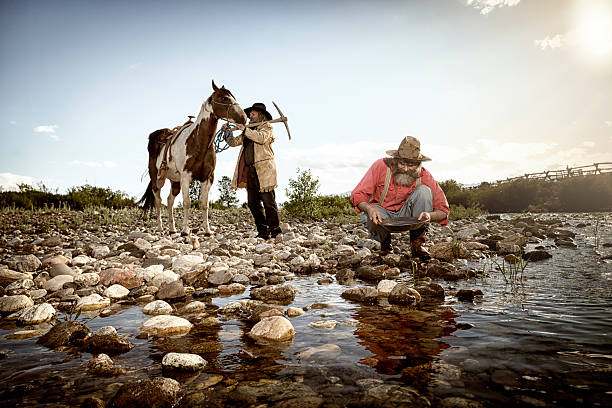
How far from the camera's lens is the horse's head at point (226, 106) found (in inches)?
247

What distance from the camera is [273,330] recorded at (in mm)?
1771

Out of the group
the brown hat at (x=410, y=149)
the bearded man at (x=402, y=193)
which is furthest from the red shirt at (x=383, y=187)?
Answer: the brown hat at (x=410, y=149)

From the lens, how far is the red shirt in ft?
15.0

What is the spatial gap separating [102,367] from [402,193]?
13.8 ft

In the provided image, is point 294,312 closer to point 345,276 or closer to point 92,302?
point 345,276

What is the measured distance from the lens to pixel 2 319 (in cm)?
218

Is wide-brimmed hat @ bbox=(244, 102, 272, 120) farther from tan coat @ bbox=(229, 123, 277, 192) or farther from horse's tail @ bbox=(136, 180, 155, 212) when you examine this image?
horse's tail @ bbox=(136, 180, 155, 212)

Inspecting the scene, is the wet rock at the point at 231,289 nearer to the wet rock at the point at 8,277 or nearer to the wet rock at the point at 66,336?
the wet rock at the point at 66,336

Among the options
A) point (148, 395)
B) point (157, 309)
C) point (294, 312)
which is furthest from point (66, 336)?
point (294, 312)

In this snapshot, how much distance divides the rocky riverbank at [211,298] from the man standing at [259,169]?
1.18 m

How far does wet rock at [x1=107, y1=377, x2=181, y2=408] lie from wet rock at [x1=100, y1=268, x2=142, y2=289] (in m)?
2.05

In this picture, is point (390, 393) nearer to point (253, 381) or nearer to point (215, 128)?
point (253, 381)

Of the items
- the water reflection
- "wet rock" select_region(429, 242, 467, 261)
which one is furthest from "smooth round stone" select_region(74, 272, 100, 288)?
"wet rock" select_region(429, 242, 467, 261)

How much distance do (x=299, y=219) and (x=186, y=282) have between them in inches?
323
